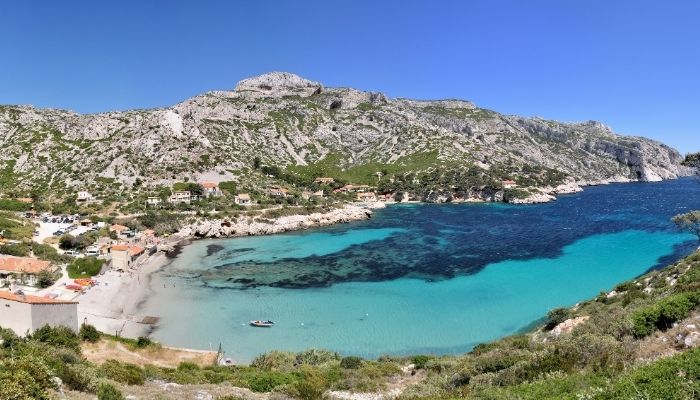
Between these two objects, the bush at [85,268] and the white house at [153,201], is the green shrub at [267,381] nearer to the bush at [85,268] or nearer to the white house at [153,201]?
the bush at [85,268]

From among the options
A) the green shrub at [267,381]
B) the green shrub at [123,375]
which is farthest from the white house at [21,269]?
the green shrub at [267,381]

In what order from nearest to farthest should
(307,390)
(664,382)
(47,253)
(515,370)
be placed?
(664,382)
(515,370)
(307,390)
(47,253)

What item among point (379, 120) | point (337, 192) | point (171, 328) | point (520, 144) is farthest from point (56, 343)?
point (520, 144)

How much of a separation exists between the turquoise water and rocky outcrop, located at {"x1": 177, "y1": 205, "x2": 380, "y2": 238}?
3.73 metres

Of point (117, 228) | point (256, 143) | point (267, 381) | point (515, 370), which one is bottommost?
point (267, 381)

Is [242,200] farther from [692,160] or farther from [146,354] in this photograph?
[692,160]

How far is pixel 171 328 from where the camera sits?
28359 millimetres

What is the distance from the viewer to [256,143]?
428ft

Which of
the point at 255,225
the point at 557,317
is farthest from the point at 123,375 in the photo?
the point at 255,225

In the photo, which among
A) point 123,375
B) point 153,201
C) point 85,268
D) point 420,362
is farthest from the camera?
point 153,201

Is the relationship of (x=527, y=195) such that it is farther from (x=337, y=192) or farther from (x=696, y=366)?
(x=696, y=366)

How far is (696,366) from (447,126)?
19010 centimetres

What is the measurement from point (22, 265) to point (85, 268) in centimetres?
542

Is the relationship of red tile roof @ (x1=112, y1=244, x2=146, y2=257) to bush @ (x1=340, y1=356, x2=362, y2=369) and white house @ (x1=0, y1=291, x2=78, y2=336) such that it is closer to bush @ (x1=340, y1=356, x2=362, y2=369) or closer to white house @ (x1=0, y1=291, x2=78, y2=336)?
white house @ (x1=0, y1=291, x2=78, y2=336)
